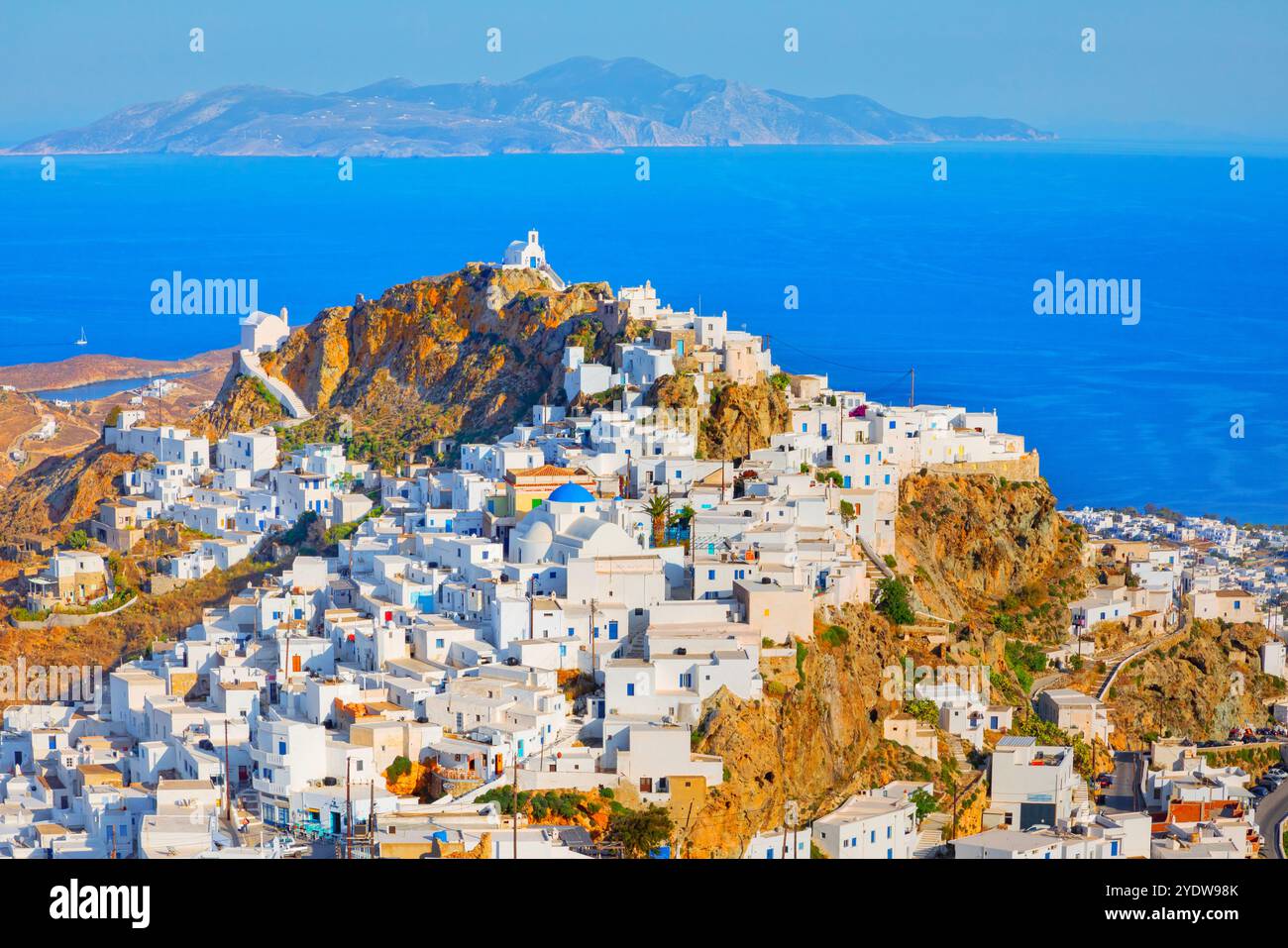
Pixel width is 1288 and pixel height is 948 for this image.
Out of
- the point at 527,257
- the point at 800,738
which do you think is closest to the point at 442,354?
the point at 527,257

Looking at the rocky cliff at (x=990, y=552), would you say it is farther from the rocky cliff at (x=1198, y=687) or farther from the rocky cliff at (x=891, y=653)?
the rocky cliff at (x=1198, y=687)

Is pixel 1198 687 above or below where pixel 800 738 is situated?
below

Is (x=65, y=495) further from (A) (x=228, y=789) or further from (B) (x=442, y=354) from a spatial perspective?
(A) (x=228, y=789)

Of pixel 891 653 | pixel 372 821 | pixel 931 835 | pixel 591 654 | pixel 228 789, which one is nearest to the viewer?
pixel 372 821

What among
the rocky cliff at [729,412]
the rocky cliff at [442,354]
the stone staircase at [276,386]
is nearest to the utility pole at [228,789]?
the rocky cliff at [729,412]

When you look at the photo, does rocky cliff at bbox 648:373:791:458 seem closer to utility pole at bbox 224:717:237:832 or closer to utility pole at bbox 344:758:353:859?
utility pole at bbox 224:717:237:832

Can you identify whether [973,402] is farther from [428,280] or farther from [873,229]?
[873,229]
